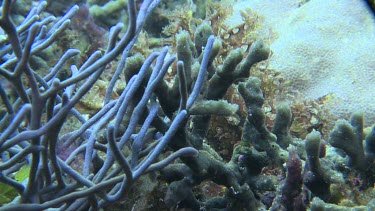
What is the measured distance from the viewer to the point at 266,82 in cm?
293

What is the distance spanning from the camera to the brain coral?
10.1 ft

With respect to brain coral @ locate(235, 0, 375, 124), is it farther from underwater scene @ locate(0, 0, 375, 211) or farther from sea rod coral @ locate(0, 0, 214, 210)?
sea rod coral @ locate(0, 0, 214, 210)

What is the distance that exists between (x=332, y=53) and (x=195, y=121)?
84.5 inches

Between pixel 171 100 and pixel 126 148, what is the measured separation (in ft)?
1.32

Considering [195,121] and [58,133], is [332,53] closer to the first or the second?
[195,121]

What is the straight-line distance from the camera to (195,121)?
1974 millimetres

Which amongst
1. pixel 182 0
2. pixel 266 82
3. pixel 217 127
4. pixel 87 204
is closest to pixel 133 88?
pixel 87 204

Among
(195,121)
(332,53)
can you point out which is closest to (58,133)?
(195,121)

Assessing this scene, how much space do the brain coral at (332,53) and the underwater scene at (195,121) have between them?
14 mm

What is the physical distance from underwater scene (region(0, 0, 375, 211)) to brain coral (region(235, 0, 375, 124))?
14 mm

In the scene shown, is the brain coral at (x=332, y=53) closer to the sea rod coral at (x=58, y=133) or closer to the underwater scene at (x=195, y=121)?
the underwater scene at (x=195, y=121)

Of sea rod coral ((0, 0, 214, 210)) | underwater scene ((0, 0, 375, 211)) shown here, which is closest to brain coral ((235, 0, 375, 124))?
underwater scene ((0, 0, 375, 211))

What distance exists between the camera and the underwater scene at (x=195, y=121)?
4.25ft

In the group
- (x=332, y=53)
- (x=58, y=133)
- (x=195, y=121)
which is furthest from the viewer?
(x=332, y=53)
